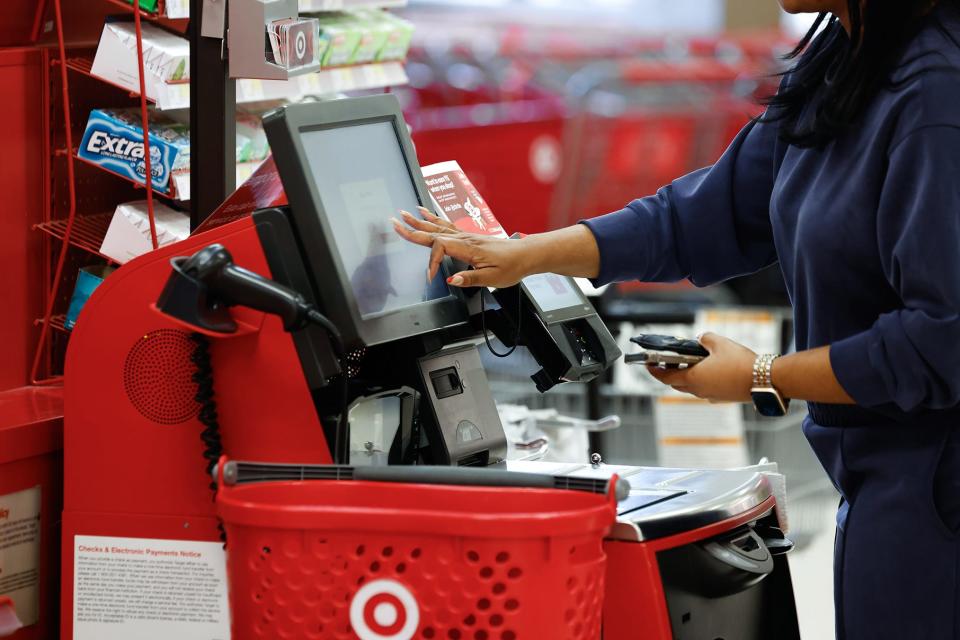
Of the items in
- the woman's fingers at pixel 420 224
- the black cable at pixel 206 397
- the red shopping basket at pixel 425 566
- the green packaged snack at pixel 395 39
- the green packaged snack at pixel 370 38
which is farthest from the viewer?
the green packaged snack at pixel 395 39

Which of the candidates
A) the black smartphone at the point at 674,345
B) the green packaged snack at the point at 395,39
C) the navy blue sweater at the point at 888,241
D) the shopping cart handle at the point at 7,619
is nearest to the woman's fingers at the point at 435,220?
the black smartphone at the point at 674,345

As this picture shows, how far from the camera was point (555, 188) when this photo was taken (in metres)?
6.95

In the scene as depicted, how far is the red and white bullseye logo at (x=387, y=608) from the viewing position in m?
1.49

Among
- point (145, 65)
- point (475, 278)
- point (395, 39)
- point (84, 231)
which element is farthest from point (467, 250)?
point (395, 39)

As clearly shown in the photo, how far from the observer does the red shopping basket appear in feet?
4.82

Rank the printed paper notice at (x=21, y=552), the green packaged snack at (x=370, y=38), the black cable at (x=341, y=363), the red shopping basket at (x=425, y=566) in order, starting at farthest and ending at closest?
the green packaged snack at (x=370, y=38), the printed paper notice at (x=21, y=552), the black cable at (x=341, y=363), the red shopping basket at (x=425, y=566)

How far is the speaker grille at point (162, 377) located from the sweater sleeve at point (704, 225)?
674mm

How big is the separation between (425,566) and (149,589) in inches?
22.9

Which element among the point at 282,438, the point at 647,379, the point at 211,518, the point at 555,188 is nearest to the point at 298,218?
the point at 282,438

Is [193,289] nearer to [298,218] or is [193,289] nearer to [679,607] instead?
[298,218]

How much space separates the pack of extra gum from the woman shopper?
0.66 m

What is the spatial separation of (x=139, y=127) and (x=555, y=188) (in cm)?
472

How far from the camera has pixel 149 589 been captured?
1.87m

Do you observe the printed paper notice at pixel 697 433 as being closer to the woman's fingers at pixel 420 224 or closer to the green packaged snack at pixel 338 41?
the green packaged snack at pixel 338 41
